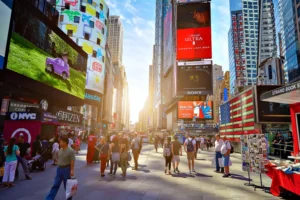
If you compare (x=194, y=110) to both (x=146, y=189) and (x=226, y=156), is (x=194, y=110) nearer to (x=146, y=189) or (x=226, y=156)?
(x=226, y=156)

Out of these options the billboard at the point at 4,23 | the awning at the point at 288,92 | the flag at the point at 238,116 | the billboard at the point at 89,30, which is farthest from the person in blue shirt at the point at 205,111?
the billboard at the point at 4,23

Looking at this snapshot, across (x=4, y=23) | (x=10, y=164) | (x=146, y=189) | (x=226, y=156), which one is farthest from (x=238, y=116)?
(x=4, y=23)


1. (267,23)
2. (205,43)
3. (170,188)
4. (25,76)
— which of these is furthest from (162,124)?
(170,188)

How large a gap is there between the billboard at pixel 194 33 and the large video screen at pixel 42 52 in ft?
104

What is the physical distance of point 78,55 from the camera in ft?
95.9

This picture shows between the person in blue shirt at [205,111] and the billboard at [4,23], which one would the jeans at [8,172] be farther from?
the person in blue shirt at [205,111]

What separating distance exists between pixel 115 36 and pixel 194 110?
142236 mm

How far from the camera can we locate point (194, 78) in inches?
2131

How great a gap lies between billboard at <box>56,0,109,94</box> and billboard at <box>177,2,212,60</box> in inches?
806

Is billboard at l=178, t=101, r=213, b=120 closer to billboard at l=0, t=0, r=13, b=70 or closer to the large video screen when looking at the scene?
the large video screen

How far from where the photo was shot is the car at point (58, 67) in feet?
71.5

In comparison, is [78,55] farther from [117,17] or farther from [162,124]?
[117,17]

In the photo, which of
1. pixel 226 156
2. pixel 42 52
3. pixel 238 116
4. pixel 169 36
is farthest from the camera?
pixel 169 36

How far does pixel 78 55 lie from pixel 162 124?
94951 mm
